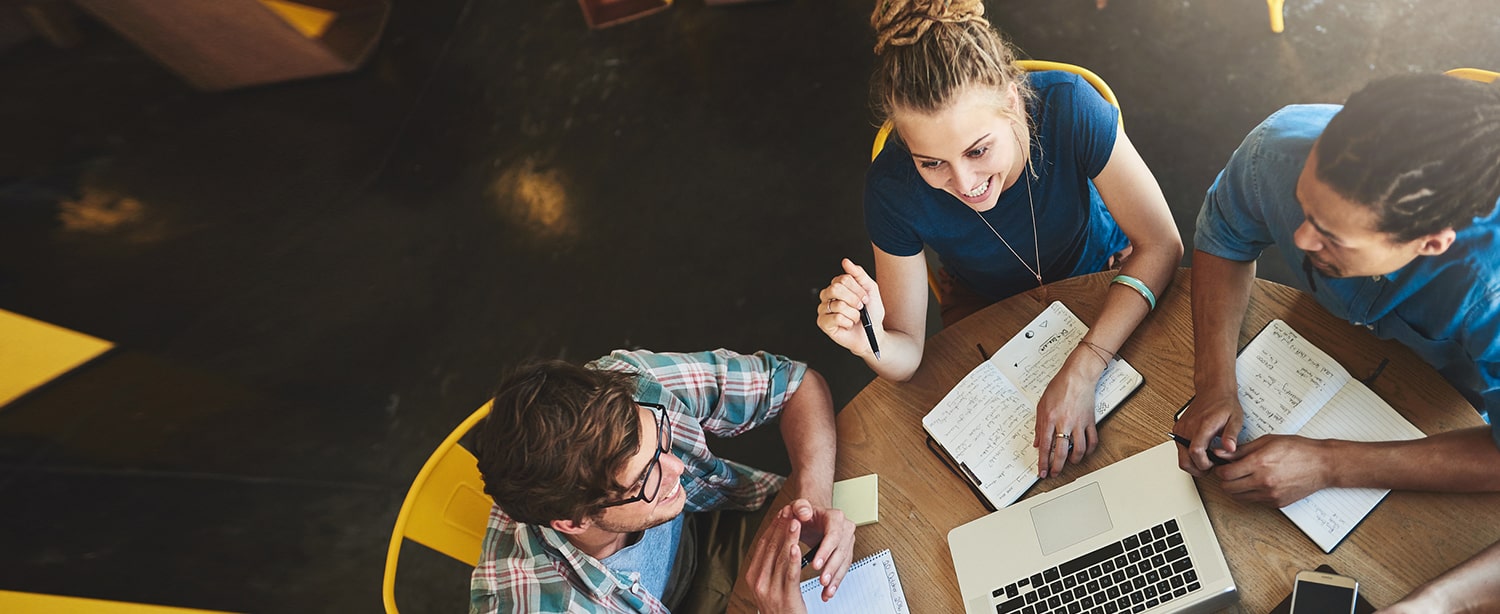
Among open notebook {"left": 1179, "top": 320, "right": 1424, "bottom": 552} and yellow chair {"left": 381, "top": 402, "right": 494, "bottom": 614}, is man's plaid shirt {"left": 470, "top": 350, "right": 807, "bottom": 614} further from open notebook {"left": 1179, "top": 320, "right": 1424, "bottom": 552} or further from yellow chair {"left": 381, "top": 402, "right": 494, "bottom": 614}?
open notebook {"left": 1179, "top": 320, "right": 1424, "bottom": 552}

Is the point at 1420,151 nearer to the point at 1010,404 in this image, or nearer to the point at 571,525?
the point at 1010,404

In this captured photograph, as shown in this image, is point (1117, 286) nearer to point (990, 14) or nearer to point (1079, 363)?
point (1079, 363)

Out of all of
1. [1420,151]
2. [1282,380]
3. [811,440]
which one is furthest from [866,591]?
[1420,151]

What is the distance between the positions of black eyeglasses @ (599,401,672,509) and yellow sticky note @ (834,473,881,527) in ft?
1.03

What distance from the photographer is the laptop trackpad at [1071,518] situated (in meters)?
1.35

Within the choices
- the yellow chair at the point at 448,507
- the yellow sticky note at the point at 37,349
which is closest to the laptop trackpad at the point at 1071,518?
the yellow chair at the point at 448,507

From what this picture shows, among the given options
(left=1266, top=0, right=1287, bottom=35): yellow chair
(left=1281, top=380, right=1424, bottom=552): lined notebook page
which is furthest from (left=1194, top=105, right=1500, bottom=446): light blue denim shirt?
(left=1266, top=0, right=1287, bottom=35): yellow chair

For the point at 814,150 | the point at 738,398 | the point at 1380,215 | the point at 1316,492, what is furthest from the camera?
the point at 814,150

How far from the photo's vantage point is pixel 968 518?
1429 mm

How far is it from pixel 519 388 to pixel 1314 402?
1.26 m

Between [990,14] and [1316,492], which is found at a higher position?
[1316,492]

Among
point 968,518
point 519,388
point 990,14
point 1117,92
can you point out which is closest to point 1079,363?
point 968,518

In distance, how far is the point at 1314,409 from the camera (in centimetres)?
134

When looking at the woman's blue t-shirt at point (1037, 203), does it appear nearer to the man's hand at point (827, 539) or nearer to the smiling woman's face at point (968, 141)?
the smiling woman's face at point (968, 141)
